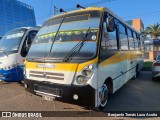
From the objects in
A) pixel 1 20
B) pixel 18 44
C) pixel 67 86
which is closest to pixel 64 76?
pixel 67 86

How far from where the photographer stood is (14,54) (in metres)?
7.64

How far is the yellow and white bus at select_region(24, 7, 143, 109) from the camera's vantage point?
4.23 m

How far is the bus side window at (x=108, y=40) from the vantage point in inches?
189

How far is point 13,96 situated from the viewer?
6.60 m

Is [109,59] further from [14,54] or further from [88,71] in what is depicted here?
[14,54]

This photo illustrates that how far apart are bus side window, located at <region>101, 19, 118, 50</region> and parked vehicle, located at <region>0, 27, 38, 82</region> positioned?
3950 millimetres

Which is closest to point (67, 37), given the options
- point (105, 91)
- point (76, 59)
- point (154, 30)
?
point (76, 59)

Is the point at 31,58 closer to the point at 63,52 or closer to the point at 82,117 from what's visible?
the point at 63,52

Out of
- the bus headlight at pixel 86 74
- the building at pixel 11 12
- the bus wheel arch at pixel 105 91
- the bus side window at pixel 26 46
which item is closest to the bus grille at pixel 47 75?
the bus headlight at pixel 86 74

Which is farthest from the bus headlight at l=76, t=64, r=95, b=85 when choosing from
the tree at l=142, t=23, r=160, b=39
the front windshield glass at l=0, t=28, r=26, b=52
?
the tree at l=142, t=23, r=160, b=39

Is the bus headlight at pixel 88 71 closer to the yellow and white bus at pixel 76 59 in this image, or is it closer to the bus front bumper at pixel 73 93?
the yellow and white bus at pixel 76 59

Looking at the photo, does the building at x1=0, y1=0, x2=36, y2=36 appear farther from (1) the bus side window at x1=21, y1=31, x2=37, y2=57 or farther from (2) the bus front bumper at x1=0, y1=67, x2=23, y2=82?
(2) the bus front bumper at x1=0, y1=67, x2=23, y2=82

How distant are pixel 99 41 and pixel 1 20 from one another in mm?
75087

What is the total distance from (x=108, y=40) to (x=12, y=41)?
16.3 feet
